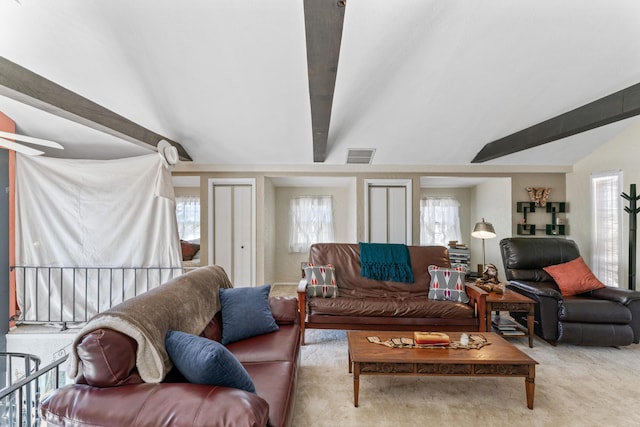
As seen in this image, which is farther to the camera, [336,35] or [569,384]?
[569,384]

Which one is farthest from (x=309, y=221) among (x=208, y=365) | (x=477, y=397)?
(x=208, y=365)

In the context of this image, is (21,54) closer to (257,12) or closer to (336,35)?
(257,12)

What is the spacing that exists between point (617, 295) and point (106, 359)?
4320mm

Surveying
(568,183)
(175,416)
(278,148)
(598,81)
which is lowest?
(175,416)

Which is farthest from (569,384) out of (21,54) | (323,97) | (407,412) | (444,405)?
(21,54)

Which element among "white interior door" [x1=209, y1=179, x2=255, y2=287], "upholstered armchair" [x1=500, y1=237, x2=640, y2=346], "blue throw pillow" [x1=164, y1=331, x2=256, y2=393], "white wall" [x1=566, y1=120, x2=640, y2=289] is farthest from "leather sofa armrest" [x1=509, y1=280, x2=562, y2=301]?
"white interior door" [x1=209, y1=179, x2=255, y2=287]

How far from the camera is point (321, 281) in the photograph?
3.36 m

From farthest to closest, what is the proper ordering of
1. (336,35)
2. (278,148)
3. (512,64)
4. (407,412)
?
(278,148), (512,64), (407,412), (336,35)

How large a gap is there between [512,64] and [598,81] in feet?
3.04

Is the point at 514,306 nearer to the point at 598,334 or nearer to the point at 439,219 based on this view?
the point at 598,334

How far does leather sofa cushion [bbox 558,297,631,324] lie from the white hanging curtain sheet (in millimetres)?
4223

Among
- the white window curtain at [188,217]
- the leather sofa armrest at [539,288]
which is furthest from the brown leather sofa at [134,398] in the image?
the white window curtain at [188,217]

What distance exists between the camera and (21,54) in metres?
2.49

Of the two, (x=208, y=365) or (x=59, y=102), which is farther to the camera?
(x=59, y=102)
